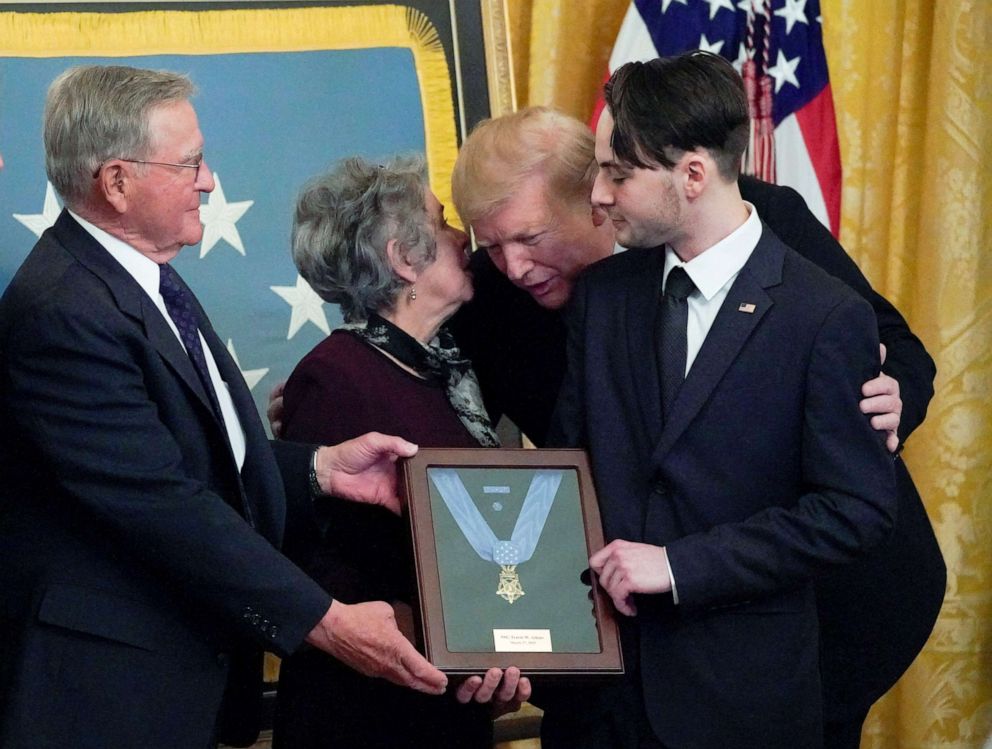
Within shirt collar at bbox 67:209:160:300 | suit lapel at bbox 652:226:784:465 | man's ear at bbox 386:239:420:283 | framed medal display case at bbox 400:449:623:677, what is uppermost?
shirt collar at bbox 67:209:160:300

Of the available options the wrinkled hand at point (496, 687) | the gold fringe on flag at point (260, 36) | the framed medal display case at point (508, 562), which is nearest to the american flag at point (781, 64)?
the gold fringe on flag at point (260, 36)

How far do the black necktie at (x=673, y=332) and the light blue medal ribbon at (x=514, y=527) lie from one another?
→ 27cm

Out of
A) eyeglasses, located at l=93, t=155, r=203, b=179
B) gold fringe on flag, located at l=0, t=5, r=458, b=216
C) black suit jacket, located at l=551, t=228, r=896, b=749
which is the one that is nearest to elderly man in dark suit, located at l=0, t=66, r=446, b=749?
eyeglasses, located at l=93, t=155, r=203, b=179

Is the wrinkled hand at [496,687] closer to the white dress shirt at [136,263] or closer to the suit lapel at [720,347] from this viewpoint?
the suit lapel at [720,347]

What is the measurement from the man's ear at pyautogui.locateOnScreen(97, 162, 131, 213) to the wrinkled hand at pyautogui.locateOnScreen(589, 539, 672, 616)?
0.99 metres

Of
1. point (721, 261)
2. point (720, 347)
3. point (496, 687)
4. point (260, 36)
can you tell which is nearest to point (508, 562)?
point (496, 687)

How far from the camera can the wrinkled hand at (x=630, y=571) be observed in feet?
7.40

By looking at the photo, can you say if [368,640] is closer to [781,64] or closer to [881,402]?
[881,402]

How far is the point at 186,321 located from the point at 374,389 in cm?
A: 40

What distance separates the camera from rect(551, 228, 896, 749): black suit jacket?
2244 millimetres

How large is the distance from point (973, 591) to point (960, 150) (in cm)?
129

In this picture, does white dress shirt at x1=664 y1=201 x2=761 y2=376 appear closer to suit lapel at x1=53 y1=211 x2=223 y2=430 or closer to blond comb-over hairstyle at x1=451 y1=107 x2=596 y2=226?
blond comb-over hairstyle at x1=451 y1=107 x2=596 y2=226

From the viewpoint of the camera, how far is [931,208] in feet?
13.3

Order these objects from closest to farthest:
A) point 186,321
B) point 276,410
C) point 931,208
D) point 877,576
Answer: point 186,321 → point 877,576 → point 276,410 → point 931,208
